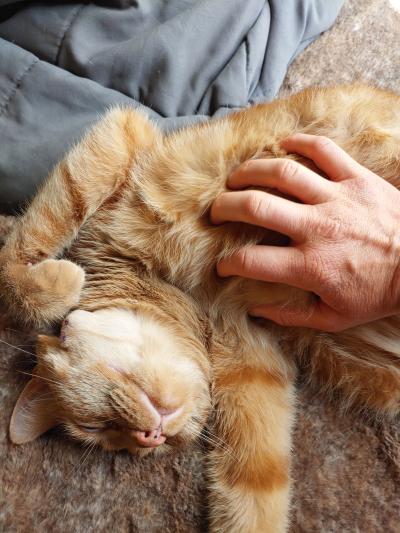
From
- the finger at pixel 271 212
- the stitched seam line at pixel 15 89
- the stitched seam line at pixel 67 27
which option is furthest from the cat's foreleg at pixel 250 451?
the stitched seam line at pixel 67 27

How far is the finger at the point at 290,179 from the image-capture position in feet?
3.34

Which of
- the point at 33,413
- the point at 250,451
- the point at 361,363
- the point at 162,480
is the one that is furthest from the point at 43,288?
the point at 361,363

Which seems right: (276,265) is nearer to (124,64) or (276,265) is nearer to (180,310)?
(180,310)

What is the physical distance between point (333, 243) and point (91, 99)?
82cm

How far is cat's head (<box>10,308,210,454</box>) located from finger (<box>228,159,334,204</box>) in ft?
1.44

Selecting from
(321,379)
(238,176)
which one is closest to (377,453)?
(321,379)

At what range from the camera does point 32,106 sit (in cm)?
134

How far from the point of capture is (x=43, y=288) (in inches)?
44.6

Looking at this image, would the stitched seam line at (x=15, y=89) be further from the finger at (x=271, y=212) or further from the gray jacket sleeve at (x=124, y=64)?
the finger at (x=271, y=212)

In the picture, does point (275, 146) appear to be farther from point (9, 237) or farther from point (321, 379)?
point (9, 237)

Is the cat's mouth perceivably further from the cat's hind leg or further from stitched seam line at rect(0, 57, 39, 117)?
stitched seam line at rect(0, 57, 39, 117)

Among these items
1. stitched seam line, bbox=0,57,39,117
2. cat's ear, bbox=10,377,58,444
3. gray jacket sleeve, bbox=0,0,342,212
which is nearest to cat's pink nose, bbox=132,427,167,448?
cat's ear, bbox=10,377,58,444

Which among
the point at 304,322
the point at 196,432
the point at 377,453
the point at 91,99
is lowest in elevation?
the point at 196,432

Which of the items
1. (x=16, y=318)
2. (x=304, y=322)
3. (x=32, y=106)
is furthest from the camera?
(x=32, y=106)
